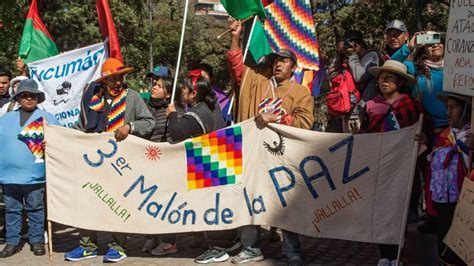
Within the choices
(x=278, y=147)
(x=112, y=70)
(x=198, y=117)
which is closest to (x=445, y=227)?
(x=278, y=147)

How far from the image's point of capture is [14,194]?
21.5ft

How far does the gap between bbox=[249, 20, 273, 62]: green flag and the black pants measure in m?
2.63

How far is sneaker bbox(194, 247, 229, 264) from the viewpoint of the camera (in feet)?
19.9

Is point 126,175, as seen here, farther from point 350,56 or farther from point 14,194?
point 350,56

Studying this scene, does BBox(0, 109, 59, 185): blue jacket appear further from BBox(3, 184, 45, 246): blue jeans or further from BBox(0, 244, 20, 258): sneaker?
BBox(0, 244, 20, 258): sneaker

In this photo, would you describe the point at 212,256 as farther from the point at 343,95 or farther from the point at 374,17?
the point at 374,17

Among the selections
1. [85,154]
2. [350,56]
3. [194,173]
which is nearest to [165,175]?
[194,173]

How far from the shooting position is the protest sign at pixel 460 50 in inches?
179

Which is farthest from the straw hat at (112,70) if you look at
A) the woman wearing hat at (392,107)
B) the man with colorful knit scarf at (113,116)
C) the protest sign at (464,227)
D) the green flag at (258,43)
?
the protest sign at (464,227)

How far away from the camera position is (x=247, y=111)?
6168 millimetres

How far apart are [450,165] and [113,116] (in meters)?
3.20

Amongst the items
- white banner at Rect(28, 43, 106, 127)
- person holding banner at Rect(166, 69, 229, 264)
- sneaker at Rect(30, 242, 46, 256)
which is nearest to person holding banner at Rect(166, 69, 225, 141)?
person holding banner at Rect(166, 69, 229, 264)

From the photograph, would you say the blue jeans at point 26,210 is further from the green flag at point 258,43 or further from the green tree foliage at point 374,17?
the green tree foliage at point 374,17

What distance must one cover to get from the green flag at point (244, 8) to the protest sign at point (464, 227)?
10.5 ft
